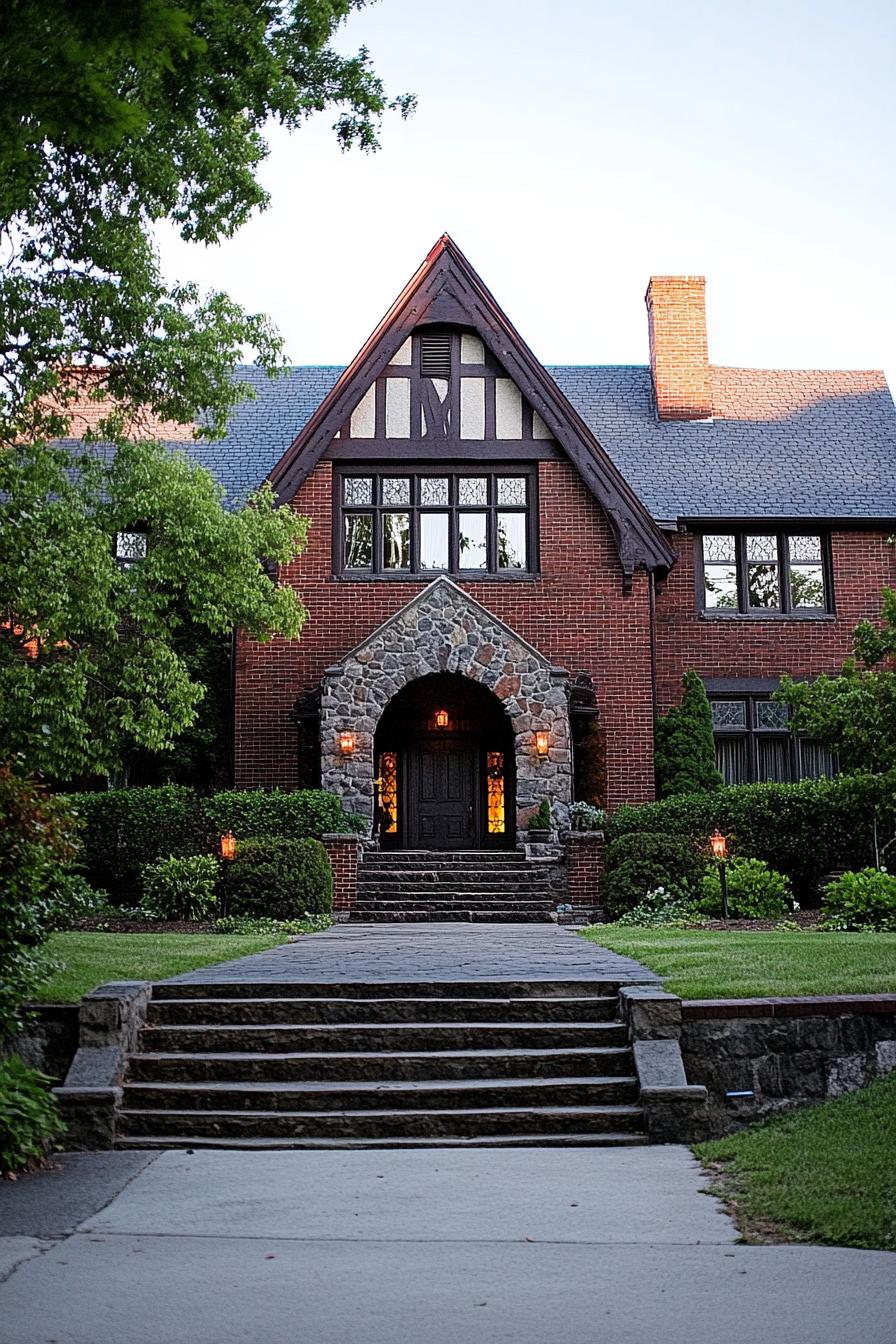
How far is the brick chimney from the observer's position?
2619 centimetres

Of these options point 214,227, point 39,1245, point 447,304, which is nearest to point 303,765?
point 447,304

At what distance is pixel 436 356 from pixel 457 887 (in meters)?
8.50

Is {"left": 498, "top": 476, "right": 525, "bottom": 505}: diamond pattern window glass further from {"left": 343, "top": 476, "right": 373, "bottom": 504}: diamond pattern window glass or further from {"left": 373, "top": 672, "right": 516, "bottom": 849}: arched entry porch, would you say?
{"left": 373, "top": 672, "right": 516, "bottom": 849}: arched entry porch

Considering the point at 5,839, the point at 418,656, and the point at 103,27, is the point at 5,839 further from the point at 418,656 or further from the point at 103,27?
the point at 418,656

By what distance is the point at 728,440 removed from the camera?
998 inches

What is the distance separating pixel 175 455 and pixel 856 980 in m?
12.0

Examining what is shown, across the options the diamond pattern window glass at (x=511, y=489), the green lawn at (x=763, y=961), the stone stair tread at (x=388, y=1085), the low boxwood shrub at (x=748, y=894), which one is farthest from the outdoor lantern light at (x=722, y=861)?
the stone stair tread at (x=388, y=1085)

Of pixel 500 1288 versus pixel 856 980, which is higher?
pixel 856 980

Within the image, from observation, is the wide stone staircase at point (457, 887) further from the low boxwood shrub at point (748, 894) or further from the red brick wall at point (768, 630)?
the red brick wall at point (768, 630)

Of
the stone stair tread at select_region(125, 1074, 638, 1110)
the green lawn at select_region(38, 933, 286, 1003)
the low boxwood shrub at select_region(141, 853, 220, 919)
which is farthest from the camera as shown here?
the low boxwood shrub at select_region(141, 853, 220, 919)

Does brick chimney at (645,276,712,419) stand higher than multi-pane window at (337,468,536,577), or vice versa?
brick chimney at (645,276,712,419)

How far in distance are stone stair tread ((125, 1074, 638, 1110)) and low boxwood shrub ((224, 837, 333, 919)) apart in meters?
8.80

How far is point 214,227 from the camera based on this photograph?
13961 millimetres

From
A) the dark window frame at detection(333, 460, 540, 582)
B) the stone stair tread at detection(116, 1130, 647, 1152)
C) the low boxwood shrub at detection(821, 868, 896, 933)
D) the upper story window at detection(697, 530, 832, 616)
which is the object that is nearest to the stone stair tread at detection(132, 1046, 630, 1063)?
the stone stair tread at detection(116, 1130, 647, 1152)
